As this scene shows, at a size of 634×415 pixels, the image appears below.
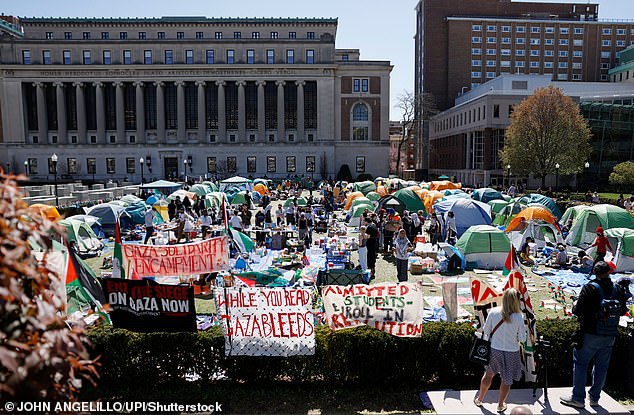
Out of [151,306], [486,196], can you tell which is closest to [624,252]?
[486,196]

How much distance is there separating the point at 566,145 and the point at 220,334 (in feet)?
163

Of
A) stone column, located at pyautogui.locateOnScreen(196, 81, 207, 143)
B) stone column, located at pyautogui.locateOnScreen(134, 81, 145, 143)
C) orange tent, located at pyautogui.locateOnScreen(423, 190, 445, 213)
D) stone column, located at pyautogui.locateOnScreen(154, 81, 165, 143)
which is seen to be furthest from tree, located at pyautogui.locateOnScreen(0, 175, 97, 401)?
stone column, located at pyautogui.locateOnScreen(134, 81, 145, 143)

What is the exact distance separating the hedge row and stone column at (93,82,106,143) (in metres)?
77.6

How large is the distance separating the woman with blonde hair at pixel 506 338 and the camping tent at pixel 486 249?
460 inches

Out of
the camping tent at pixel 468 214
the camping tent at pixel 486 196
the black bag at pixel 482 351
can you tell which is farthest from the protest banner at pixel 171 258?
the camping tent at pixel 486 196

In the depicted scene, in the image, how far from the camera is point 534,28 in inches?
3435

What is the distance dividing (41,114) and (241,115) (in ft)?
105

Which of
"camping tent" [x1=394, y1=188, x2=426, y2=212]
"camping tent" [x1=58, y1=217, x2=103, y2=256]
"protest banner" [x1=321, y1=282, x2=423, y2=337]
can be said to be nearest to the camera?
"protest banner" [x1=321, y1=282, x2=423, y2=337]

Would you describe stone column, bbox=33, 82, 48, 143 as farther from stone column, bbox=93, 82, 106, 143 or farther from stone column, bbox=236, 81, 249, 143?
stone column, bbox=236, 81, 249, 143

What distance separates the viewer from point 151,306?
8.42m

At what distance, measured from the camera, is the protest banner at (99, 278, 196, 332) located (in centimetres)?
835

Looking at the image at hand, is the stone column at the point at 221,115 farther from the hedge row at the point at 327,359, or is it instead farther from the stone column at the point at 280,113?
the hedge row at the point at 327,359

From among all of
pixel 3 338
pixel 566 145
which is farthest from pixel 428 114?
pixel 3 338

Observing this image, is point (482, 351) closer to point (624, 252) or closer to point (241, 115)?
point (624, 252)
